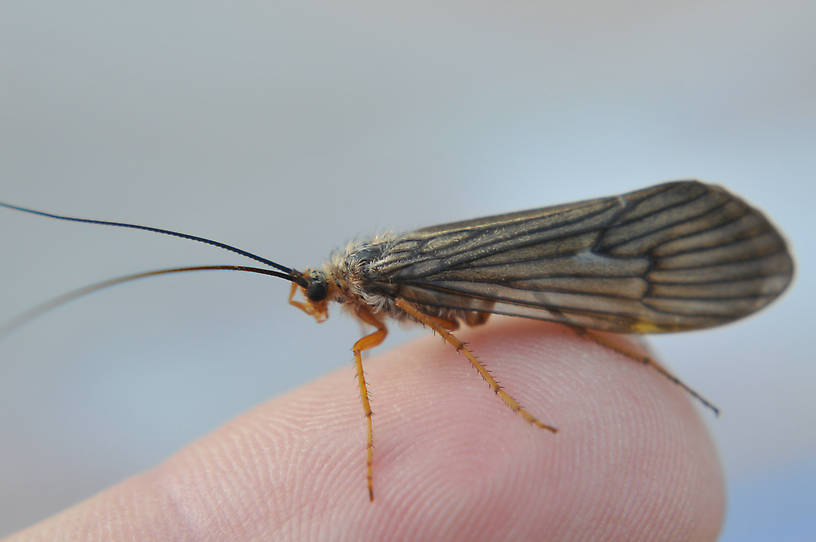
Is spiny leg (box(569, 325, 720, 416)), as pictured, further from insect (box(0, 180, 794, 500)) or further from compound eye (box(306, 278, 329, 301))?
compound eye (box(306, 278, 329, 301))

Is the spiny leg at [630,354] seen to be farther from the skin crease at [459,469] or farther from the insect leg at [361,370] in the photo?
the insect leg at [361,370]

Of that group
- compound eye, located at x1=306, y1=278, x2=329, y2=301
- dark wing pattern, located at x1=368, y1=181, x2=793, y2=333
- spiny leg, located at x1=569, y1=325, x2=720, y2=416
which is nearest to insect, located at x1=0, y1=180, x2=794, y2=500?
dark wing pattern, located at x1=368, y1=181, x2=793, y2=333

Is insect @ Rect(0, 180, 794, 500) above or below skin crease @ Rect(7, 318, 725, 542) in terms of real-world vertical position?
above

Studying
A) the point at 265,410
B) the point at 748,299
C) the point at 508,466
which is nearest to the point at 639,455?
the point at 508,466

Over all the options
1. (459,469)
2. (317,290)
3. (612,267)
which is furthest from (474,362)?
(317,290)

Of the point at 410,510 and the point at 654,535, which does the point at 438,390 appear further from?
the point at 654,535

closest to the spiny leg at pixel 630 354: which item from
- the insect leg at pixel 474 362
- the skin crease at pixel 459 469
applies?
the skin crease at pixel 459 469

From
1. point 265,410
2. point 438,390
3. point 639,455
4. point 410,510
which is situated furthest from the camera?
point 265,410
